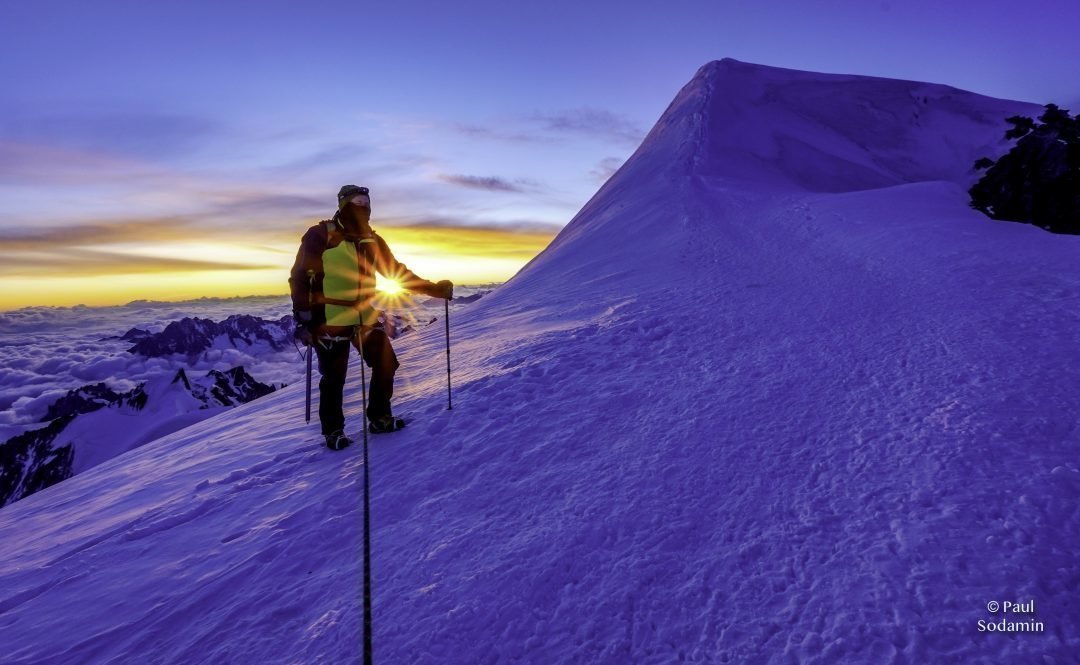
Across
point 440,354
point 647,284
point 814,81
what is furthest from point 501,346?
point 814,81

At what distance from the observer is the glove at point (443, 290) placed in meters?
5.95

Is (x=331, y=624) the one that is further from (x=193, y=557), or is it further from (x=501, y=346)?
(x=501, y=346)

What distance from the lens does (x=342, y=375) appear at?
18.8 ft

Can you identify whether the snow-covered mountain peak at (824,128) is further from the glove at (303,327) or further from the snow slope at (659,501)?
the glove at (303,327)

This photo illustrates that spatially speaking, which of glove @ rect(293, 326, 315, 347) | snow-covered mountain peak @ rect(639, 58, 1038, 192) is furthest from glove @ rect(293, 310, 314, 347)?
snow-covered mountain peak @ rect(639, 58, 1038, 192)

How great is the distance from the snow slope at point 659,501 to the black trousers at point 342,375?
1.31ft

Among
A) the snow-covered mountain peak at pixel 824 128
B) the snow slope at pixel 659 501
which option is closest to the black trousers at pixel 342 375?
the snow slope at pixel 659 501

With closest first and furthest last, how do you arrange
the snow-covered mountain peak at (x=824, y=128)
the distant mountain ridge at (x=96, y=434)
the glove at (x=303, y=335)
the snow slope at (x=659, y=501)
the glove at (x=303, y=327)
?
the snow slope at (x=659, y=501) → the glove at (x=303, y=327) → the glove at (x=303, y=335) → the snow-covered mountain peak at (x=824, y=128) → the distant mountain ridge at (x=96, y=434)

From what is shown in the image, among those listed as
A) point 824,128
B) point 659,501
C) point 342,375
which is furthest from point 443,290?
point 824,128

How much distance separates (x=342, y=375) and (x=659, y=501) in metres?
3.79

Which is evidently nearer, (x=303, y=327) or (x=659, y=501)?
(x=659, y=501)

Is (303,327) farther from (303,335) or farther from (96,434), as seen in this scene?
(96,434)

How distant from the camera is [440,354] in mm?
9297

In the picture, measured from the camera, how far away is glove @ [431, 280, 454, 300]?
5.95 metres
